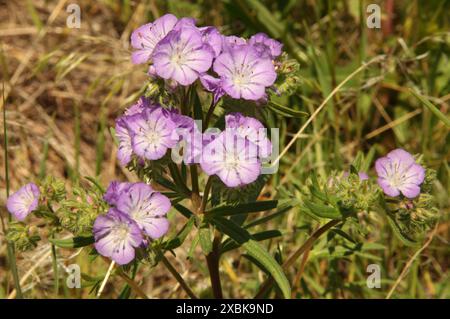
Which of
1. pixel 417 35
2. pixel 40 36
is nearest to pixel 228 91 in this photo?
pixel 417 35

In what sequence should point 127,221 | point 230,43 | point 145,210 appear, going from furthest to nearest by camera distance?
point 230,43 → point 145,210 → point 127,221

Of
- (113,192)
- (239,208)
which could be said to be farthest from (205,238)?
(113,192)

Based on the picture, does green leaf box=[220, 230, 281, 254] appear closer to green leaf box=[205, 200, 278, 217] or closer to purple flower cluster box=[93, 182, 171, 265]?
green leaf box=[205, 200, 278, 217]

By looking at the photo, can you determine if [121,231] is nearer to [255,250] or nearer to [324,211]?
[255,250]

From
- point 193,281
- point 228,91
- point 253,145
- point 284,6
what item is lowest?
point 193,281

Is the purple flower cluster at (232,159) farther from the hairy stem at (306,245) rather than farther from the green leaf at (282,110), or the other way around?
the hairy stem at (306,245)

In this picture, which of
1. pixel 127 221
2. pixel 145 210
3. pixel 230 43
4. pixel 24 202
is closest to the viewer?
pixel 127 221
